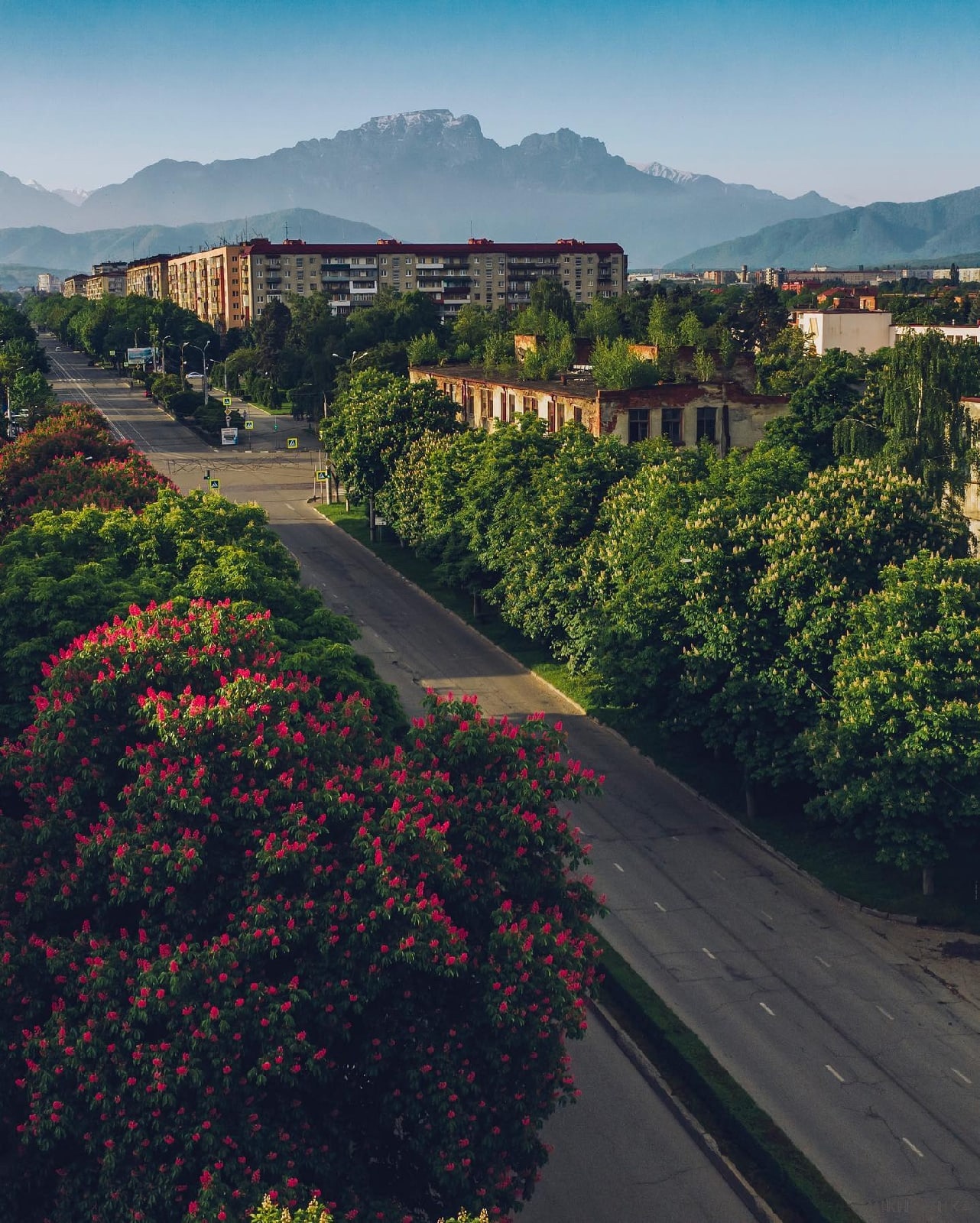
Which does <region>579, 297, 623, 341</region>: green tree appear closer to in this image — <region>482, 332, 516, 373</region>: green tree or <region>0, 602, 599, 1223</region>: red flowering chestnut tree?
<region>482, 332, 516, 373</region>: green tree

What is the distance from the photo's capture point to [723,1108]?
1090 inches

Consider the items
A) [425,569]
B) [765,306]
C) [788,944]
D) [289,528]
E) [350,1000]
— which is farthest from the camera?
[765,306]

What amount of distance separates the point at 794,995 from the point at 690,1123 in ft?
19.5

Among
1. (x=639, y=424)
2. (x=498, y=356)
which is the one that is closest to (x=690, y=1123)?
(x=639, y=424)

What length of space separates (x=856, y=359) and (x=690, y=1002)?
216 ft

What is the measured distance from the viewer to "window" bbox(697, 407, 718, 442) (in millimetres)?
74562

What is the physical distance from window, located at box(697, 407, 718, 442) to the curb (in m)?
46.5

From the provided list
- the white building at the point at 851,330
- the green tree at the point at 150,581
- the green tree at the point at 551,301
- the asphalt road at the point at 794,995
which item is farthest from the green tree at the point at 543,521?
the green tree at the point at 551,301

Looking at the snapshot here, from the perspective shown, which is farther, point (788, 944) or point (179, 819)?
point (788, 944)

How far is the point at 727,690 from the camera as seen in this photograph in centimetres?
3966

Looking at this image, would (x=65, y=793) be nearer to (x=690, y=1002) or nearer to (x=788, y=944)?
(x=690, y=1002)

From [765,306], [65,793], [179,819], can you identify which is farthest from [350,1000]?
[765,306]

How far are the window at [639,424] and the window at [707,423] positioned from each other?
329 cm

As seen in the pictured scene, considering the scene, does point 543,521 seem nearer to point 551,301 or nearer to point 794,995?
point 794,995
